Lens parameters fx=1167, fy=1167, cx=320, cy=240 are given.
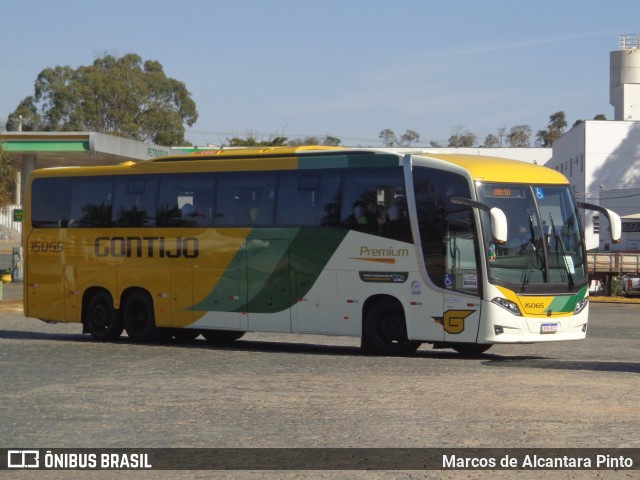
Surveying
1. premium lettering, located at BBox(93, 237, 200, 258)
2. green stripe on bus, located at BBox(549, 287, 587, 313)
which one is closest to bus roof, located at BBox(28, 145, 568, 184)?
premium lettering, located at BBox(93, 237, 200, 258)

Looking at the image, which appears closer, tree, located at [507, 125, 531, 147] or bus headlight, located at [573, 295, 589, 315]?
bus headlight, located at [573, 295, 589, 315]

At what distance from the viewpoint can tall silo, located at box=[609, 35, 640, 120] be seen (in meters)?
81.3

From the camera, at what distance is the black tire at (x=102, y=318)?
23.2m

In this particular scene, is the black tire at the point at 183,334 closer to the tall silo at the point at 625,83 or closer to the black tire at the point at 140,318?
the black tire at the point at 140,318

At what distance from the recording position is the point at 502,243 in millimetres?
18719

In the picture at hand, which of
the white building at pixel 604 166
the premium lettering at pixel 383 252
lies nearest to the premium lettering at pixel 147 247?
the premium lettering at pixel 383 252

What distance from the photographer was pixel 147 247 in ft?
74.4

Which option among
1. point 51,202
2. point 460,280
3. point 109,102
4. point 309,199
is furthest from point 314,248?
point 109,102

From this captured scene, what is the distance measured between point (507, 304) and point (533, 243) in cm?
109

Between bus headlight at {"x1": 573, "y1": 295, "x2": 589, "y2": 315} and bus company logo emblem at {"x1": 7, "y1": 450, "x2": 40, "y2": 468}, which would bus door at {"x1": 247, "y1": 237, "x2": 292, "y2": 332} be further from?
bus company logo emblem at {"x1": 7, "y1": 450, "x2": 40, "y2": 468}

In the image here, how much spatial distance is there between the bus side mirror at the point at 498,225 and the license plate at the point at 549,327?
1.91 metres

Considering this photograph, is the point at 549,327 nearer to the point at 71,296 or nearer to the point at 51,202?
the point at 71,296

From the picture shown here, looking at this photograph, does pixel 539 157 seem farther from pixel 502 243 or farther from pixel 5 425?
pixel 5 425

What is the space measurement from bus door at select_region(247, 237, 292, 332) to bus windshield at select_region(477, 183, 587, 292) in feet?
13.1
